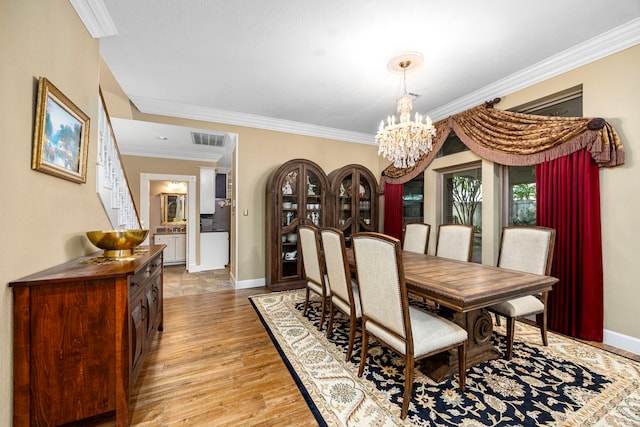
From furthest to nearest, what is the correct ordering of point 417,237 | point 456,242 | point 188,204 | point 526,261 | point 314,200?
point 188,204 < point 314,200 < point 417,237 < point 456,242 < point 526,261

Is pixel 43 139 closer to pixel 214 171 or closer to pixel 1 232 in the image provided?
pixel 1 232

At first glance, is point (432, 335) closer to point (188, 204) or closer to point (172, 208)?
point (188, 204)

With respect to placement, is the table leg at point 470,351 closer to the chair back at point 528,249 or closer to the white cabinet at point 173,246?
the chair back at point 528,249

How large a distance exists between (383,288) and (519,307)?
130 cm

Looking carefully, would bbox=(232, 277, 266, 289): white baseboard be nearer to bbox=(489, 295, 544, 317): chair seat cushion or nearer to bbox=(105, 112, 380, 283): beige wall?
bbox=(105, 112, 380, 283): beige wall

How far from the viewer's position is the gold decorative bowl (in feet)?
5.15

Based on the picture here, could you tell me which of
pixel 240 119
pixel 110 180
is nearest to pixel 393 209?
pixel 240 119

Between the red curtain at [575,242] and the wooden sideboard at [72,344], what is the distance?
3449mm

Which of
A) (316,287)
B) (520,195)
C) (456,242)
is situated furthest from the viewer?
(520,195)

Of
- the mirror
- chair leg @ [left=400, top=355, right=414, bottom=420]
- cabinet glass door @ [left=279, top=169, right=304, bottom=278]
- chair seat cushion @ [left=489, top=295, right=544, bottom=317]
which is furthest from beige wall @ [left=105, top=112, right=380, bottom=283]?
the mirror

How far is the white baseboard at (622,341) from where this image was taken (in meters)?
2.07

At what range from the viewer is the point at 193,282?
430cm

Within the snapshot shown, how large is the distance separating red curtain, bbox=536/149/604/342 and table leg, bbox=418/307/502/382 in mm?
979

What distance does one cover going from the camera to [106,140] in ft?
7.25
